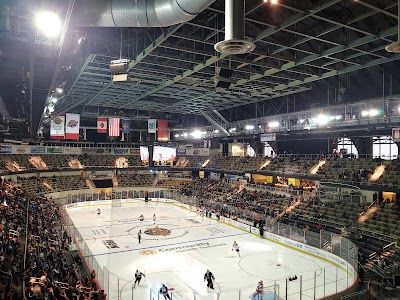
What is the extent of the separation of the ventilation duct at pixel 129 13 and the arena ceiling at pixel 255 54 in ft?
2.63

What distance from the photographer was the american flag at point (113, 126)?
3826 centimetres

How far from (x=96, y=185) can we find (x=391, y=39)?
142 ft

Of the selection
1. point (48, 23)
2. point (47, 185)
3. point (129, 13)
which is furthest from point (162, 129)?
point (48, 23)

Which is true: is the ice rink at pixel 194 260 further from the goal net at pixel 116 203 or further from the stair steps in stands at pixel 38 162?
the stair steps in stands at pixel 38 162

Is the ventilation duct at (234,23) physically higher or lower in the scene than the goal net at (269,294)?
higher

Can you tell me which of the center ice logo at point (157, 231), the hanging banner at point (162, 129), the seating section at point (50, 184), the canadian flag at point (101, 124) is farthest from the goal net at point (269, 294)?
the seating section at point (50, 184)

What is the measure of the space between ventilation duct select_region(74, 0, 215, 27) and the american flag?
95.3 ft

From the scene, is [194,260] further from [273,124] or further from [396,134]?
[273,124]

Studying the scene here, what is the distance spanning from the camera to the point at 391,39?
17.2 m

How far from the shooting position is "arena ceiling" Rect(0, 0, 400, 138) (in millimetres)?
14555

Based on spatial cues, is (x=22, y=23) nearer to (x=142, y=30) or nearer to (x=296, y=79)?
(x=142, y=30)

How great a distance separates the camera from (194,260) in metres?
19.2

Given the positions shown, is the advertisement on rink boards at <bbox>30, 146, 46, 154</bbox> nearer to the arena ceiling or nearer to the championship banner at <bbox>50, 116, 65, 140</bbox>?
the championship banner at <bbox>50, 116, 65, 140</bbox>

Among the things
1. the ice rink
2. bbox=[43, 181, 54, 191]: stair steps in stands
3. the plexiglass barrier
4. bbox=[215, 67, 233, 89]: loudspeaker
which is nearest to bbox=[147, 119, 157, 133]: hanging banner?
the ice rink
